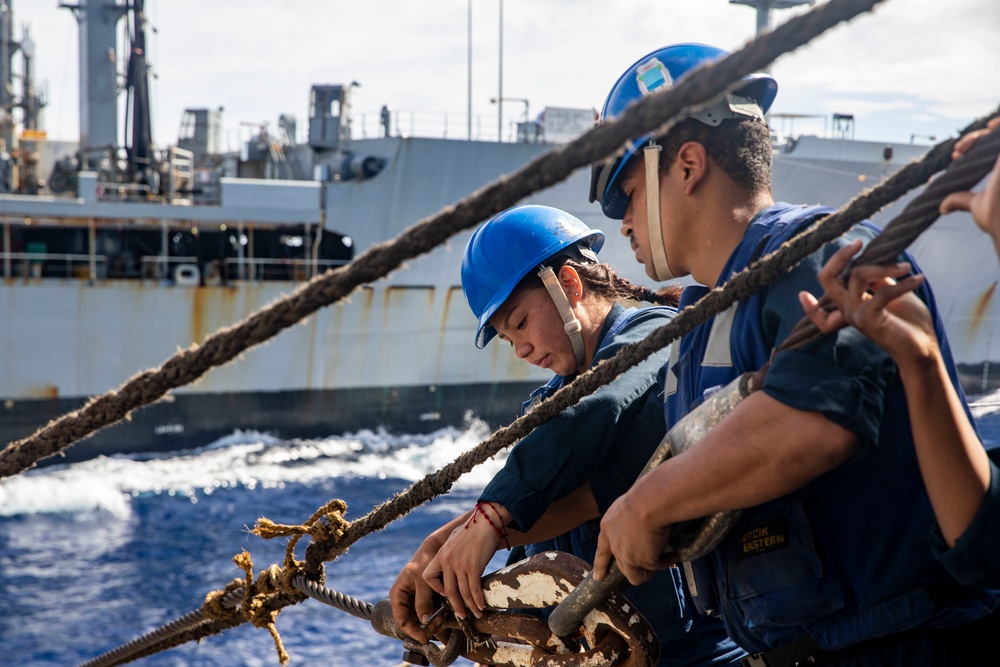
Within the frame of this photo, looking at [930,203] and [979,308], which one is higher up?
[930,203]

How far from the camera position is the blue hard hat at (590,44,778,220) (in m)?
1.68

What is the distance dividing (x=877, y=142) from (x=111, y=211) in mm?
16863

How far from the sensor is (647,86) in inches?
68.7

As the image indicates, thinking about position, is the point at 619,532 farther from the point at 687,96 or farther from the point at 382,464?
the point at 382,464

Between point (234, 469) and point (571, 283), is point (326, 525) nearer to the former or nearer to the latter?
point (571, 283)

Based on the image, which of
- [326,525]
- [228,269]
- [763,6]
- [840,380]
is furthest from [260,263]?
[840,380]

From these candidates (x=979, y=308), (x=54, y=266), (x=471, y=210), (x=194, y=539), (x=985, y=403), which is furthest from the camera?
(x=979, y=308)

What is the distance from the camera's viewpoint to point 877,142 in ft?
67.0

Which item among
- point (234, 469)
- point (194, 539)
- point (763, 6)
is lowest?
point (194, 539)

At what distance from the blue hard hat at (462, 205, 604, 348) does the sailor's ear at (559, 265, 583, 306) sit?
0.06 m

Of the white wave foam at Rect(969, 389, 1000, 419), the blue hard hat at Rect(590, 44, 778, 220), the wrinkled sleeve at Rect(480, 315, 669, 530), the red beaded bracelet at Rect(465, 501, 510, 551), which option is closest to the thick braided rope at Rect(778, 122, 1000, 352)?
the blue hard hat at Rect(590, 44, 778, 220)

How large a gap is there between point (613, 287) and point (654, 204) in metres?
0.80

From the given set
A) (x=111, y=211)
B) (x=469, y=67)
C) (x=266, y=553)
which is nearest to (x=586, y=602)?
(x=266, y=553)

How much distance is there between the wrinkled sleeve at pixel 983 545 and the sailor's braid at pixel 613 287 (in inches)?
51.4
